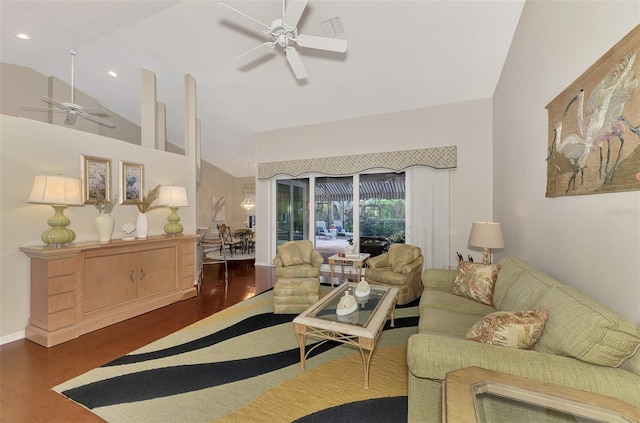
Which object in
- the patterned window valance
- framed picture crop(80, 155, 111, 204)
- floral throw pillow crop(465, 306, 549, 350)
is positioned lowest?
floral throw pillow crop(465, 306, 549, 350)

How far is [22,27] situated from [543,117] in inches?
266

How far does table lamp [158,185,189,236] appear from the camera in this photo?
3941 mm

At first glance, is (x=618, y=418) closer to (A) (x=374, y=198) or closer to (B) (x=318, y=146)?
(A) (x=374, y=198)

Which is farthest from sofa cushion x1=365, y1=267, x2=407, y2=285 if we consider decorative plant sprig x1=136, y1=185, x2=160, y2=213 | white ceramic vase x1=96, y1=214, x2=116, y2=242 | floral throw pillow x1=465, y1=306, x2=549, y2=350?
white ceramic vase x1=96, y1=214, x2=116, y2=242

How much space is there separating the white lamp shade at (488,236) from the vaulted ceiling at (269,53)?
250cm

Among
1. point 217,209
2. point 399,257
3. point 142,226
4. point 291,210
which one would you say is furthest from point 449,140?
point 217,209

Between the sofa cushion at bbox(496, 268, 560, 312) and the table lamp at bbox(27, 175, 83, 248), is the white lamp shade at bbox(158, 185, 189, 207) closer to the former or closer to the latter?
the table lamp at bbox(27, 175, 83, 248)

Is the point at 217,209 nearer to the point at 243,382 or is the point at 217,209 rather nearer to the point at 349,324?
the point at 243,382

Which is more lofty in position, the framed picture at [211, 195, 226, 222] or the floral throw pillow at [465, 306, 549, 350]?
the framed picture at [211, 195, 226, 222]

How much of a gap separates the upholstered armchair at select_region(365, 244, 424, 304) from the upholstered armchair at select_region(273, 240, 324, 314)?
2.96ft

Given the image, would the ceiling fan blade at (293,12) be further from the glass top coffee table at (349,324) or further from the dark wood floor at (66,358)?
the dark wood floor at (66,358)

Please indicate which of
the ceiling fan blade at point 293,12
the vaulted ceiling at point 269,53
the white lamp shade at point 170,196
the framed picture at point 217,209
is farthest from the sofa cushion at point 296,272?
the framed picture at point 217,209

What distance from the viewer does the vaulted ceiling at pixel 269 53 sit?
10.8ft

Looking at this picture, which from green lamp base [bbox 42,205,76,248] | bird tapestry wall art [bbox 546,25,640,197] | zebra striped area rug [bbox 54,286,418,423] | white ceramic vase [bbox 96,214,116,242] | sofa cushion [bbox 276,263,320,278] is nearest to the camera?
bird tapestry wall art [bbox 546,25,640,197]
